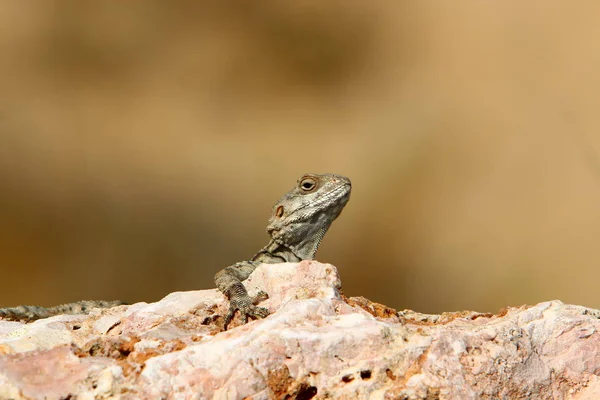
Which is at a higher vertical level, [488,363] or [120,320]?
[488,363]

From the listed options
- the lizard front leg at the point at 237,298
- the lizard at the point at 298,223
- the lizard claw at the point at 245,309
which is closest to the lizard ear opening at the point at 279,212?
the lizard at the point at 298,223

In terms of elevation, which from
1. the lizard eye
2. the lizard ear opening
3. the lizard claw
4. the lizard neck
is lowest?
the lizard neck

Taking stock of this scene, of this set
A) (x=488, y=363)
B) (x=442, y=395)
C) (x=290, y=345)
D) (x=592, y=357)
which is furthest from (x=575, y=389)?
(x=290, y=345)

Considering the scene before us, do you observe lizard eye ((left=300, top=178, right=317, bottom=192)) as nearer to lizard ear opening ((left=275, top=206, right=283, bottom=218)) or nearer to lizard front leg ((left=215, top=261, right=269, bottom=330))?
lizard ear opening ((left=275, top=206, right=283, bottom=218))

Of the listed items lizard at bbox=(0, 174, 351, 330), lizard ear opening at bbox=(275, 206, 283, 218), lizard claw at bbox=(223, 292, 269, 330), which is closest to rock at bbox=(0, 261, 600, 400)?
lizard claw at bbox=(223, 292, 269, 330)

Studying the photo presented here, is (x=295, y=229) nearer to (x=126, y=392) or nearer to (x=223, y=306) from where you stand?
(x=223, y=306)

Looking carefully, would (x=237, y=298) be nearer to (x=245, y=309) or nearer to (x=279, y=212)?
(x=245, y=309)
